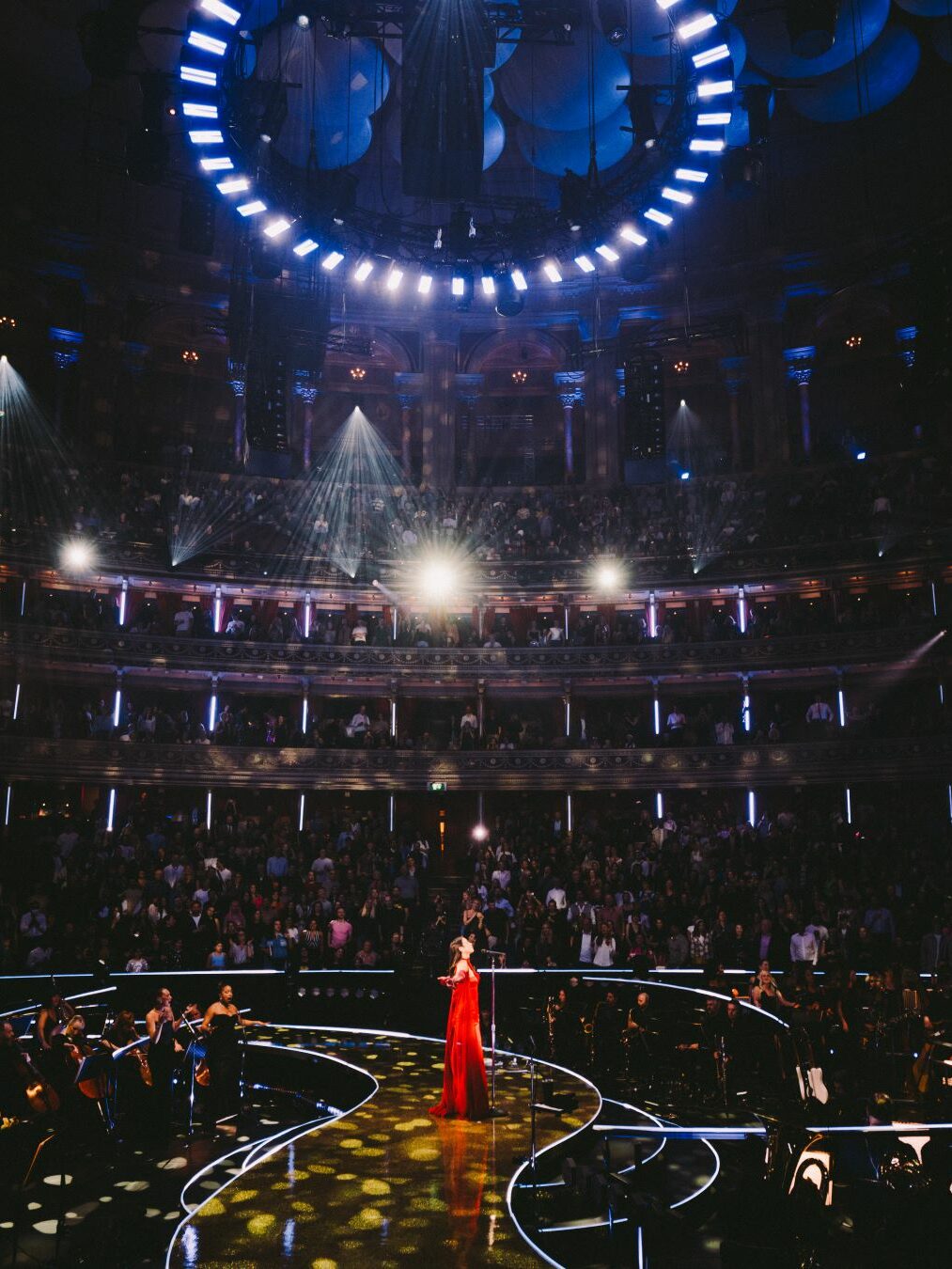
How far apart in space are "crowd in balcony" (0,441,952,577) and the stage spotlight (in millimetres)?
381

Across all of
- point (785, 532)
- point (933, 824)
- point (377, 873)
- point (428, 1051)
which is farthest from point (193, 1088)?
point (785, 532)

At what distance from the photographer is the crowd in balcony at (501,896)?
19234 millimetres

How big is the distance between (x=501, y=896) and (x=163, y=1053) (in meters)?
10.7

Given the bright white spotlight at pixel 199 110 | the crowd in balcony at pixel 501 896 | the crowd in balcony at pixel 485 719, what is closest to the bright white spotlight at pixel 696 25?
the bright white spotlight at pixel 199 110

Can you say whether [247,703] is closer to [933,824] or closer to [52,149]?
[52,149]

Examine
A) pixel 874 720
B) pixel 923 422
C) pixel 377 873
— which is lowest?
pixel 377 873

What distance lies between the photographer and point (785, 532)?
96.4 ft

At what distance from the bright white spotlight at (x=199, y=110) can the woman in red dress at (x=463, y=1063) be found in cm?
1527

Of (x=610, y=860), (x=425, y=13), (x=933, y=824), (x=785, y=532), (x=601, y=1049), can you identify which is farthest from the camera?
(x=785, y=532)

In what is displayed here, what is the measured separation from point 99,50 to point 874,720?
884 inches

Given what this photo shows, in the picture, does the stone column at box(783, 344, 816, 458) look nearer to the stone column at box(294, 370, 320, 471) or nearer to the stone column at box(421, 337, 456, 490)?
the stone column at box(421, 337, 456, 490)

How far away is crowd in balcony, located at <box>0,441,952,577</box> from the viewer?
2825cm

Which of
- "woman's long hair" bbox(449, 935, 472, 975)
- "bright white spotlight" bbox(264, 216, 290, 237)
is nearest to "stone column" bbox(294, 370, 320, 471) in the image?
"bright white spotlight" bbox(264, 216, 290, 237)

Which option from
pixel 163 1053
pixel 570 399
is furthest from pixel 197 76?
pixel 570 399
